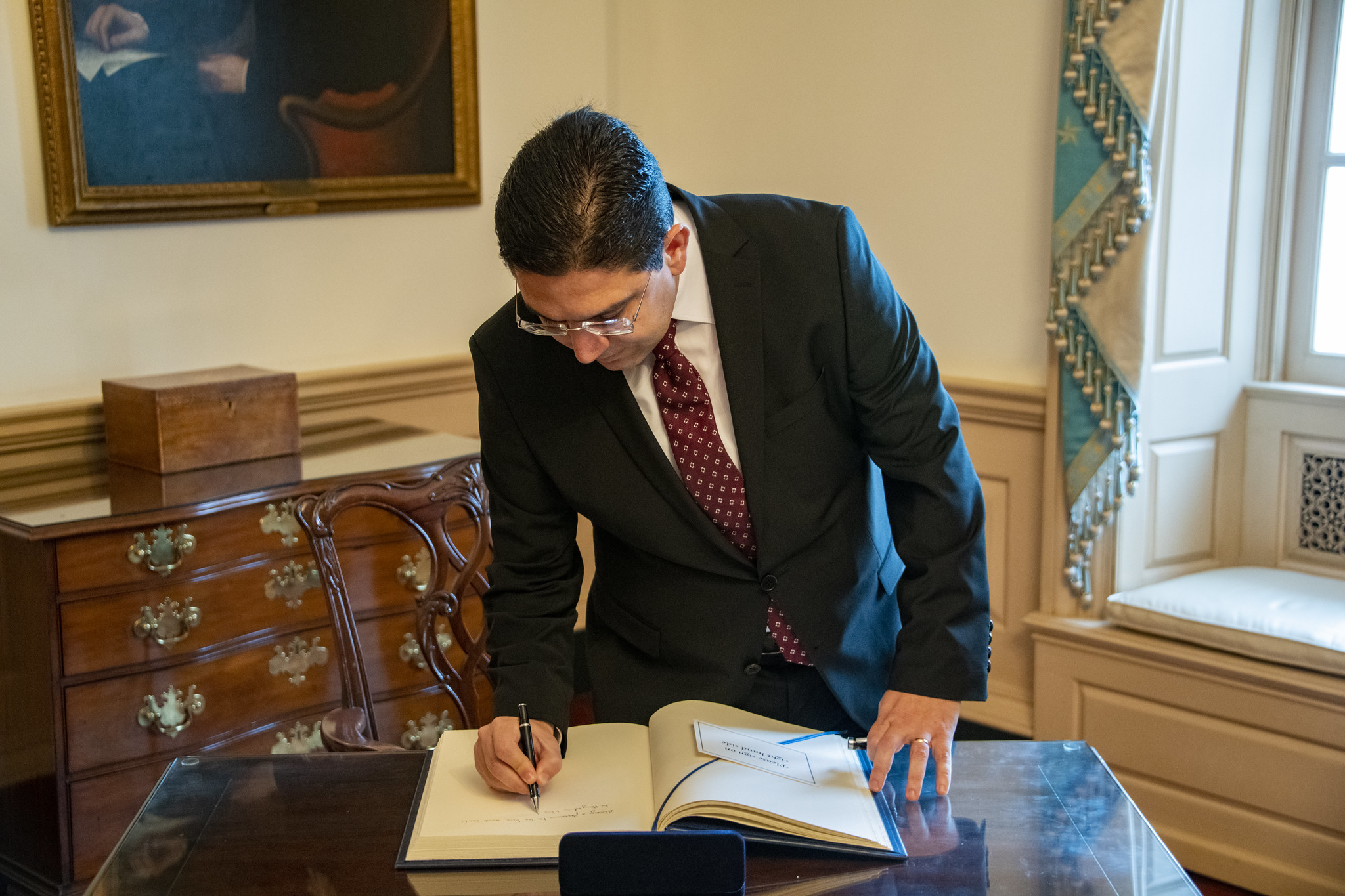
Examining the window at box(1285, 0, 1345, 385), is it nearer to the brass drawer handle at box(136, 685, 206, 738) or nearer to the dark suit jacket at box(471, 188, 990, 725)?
the dark suit jacket at box(471, 188, 990, 725)

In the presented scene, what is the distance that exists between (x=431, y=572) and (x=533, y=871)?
0.96 metres

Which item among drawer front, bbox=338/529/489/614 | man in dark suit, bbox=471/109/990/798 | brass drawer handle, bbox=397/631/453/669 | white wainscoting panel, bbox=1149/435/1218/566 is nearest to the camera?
man in dark suit, bbox=471/109/990/798

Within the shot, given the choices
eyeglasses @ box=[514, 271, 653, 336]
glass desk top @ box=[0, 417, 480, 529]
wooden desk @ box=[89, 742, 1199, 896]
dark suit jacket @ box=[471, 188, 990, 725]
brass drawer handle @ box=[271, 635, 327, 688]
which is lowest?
brass drawer handle @ box=[271, 635, 327, 688]

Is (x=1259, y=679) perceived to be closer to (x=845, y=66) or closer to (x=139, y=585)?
(x=845, y=66)

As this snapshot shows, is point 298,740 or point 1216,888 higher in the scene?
point 298,740

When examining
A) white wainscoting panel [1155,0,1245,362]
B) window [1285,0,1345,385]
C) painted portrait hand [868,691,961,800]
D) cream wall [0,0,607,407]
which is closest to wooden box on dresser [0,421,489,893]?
cream wall [0,0,607,407]

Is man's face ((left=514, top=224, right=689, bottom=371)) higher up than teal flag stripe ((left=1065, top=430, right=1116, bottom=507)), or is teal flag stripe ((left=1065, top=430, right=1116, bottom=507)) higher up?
man's face ((left=514, top=224, right=689, bottom=371))

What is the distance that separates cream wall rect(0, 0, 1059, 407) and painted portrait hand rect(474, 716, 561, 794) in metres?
2.21

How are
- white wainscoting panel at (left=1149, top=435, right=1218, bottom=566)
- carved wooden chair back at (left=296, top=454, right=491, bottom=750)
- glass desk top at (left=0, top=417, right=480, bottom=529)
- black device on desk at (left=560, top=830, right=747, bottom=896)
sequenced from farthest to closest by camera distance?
white wainscoting panel at (left=1149, top=435, right=1218, bottom=566) < glass desk top at (left=0, top=417, right=480, bottom=529) < carved wooden chair back at (left=296, top=454, right=491, bottom=750) < black device on desk at (left=560, top=830, right=747, bottom=896)

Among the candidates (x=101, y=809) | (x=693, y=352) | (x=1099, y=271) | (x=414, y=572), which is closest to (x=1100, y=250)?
(x=1099, y=271)

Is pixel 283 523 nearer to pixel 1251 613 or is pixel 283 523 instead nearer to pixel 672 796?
pixel 672 796

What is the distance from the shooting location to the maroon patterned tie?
6.00ft

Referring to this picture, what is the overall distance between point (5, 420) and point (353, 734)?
1.77m

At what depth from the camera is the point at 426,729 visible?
10.7 feet
